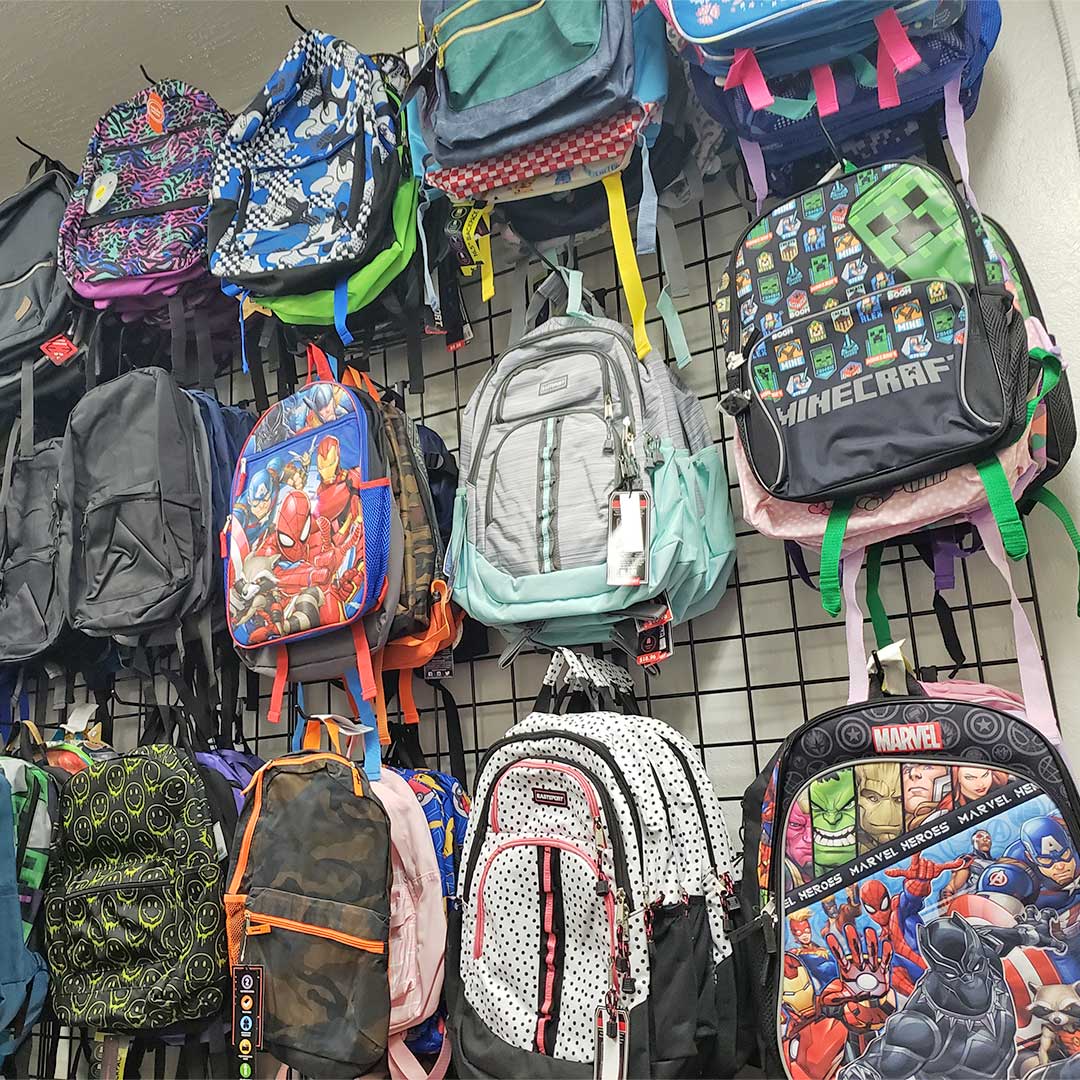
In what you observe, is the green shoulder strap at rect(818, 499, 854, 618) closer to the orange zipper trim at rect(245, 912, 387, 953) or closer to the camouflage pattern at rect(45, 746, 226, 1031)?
the orange zipper trim at rect(245, 912, 387, 953)

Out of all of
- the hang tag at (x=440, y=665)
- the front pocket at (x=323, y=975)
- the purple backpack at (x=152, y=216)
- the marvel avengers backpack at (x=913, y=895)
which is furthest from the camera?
the purple backpack at (x=152, y=216)

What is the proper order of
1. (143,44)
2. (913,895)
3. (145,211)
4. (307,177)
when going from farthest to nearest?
(143,44) → (145,211) → (307,177) → (913,895)

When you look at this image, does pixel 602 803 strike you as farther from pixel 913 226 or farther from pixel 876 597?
pixel 913 226

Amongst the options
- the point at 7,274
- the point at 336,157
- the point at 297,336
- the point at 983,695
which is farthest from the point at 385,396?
the point at 983,695

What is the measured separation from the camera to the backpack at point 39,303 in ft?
7.06

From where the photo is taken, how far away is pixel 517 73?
1.55m

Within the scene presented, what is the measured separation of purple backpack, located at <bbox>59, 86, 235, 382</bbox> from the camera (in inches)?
78.4

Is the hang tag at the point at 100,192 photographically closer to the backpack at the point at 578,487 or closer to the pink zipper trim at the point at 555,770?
the backpack at the point at 578,487

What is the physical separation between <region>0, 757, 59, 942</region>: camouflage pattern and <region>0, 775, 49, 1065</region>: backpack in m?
0.02

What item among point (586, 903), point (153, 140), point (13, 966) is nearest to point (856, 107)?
point (586, 903)

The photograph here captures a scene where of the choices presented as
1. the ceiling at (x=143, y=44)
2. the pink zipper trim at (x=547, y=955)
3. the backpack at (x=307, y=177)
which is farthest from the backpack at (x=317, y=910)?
the ceiling at (x=143, y=44)

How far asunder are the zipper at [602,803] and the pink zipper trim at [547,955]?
0.12 meters

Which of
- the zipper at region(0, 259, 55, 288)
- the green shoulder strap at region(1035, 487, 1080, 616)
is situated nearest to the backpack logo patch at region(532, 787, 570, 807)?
the green shoulder strap at region(1035, 487, 1080, 616)

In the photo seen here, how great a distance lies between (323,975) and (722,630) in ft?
2.68
